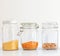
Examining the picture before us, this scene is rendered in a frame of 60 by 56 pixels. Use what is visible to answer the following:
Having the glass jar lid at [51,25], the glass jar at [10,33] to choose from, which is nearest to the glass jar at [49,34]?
the glass jar lid at [51,25]

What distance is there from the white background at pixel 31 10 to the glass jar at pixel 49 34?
7cm

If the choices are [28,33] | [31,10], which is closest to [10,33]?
[28,33]

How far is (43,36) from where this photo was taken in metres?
1.19

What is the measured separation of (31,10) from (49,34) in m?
0.21

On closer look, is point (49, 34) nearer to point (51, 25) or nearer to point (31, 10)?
point (51, 25)

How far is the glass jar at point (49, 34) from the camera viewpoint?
1157 millimetres

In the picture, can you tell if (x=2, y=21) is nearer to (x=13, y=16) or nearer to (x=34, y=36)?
(x=13, y=16)

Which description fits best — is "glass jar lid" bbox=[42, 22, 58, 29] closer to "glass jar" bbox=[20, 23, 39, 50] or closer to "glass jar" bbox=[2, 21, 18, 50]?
"glass jar" bbox=[20, 23, 39, 50]

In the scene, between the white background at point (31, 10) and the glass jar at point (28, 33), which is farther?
the white background at point (31, 10)

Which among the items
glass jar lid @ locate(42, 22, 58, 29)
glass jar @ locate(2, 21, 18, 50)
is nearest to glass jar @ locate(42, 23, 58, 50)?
glass jar lid @ locate(42, 22, 58, 29)

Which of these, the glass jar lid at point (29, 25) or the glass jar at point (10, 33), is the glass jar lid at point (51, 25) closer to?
the glass jar lid at point (29, 25)

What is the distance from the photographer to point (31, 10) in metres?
1.25

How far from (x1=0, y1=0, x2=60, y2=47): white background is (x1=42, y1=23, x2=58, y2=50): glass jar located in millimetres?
70

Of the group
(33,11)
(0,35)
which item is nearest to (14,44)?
(0,35)
